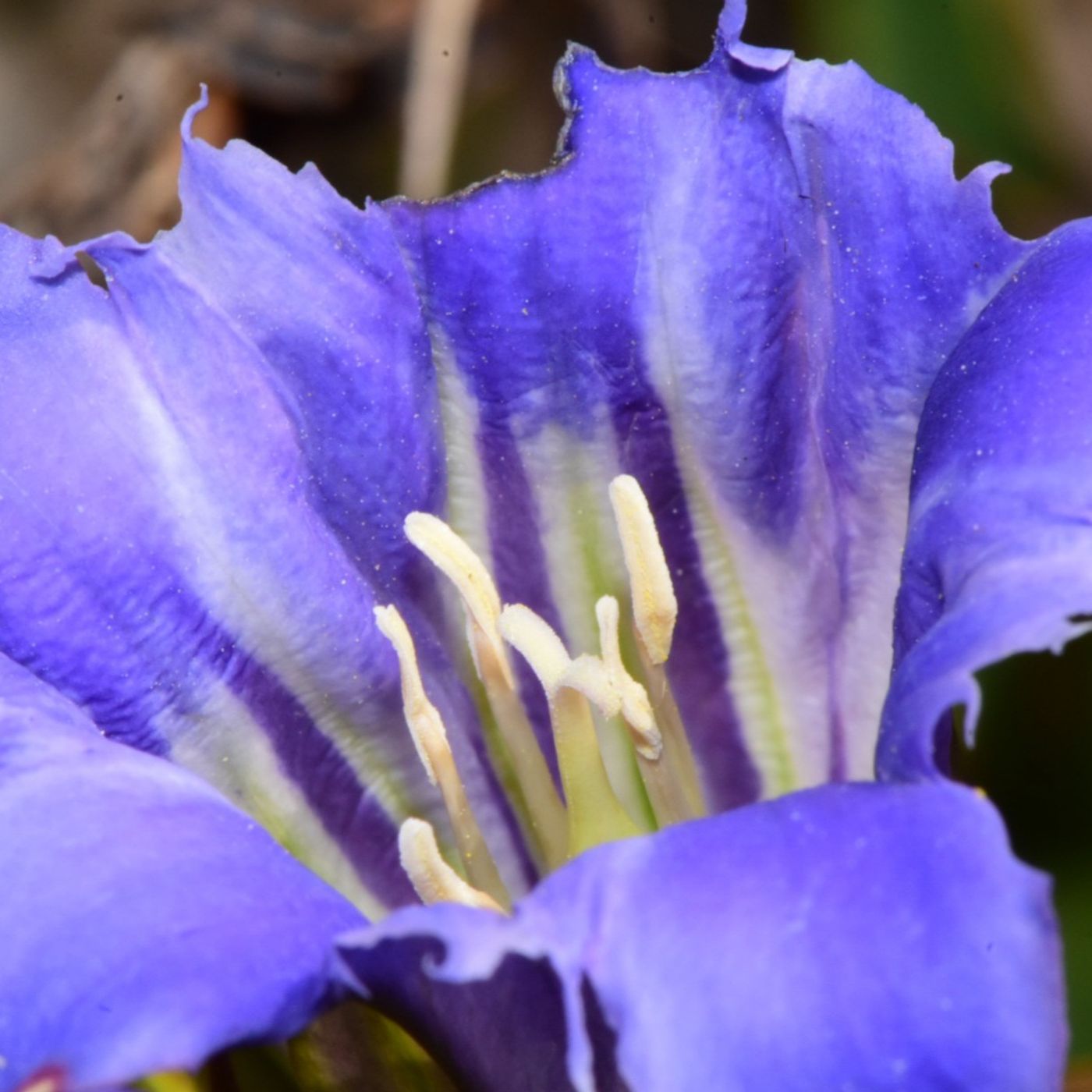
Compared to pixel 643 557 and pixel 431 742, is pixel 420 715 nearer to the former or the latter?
pixel 431 742

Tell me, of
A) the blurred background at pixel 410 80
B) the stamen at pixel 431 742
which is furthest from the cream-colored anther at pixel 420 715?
the blurred background at pixel 410 80

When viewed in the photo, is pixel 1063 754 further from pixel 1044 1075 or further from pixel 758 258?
pixel 1044 1075

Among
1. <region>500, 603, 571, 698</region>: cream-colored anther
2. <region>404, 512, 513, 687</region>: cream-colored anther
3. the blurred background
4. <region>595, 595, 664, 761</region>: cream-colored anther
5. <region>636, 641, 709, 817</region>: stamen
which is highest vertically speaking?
the blurred background

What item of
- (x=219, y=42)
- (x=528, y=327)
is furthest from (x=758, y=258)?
(x=219, y=42)

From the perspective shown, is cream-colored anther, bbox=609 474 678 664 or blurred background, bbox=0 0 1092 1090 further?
blurred background, bbox=0 0 1092 1090

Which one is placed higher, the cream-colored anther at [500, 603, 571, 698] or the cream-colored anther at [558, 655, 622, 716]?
the cream-colored anther at [500, 603, 571, 698]

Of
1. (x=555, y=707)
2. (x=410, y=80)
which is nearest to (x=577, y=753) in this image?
(x=555, y=707)

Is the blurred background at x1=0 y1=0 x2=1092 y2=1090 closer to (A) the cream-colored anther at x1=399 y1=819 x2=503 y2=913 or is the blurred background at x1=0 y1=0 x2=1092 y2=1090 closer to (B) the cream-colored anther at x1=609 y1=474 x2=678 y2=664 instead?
(B) the cream-colored anther at x1=609 y1=474 x2=678 y2=664

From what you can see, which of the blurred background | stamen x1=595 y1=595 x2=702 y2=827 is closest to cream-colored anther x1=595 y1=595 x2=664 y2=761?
stamen x1=595 y1=595 x2=702 y2=827
